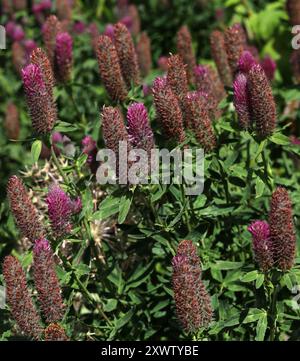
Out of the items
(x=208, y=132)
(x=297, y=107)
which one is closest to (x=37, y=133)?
(x=208, y=132)

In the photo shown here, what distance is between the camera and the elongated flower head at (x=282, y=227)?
2.37 meters

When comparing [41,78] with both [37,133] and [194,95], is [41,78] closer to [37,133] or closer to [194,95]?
[37,133]

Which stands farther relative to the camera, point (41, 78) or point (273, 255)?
point (41, 78)

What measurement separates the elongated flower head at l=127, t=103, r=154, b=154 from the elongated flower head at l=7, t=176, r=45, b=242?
408 mm

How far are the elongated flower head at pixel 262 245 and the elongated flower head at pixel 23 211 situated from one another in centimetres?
73

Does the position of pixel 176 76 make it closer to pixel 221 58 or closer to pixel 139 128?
pixel 139 128

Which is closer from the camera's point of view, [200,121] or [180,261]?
[180,261]

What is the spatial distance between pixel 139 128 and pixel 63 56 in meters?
1.05

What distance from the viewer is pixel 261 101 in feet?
8.73

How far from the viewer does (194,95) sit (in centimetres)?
272

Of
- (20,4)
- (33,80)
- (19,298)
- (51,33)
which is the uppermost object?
(20,4)

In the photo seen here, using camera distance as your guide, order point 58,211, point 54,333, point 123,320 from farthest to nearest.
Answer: point 123,320 → point 58,211 → point 54,333

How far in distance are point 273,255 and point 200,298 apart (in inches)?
10.8

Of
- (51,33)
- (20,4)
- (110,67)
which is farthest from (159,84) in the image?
(20,4)
